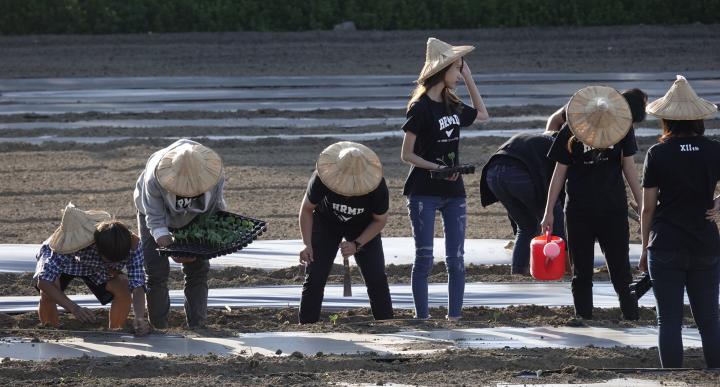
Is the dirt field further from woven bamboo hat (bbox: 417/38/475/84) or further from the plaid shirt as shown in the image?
woven bamboo hat (bbox: 417/38/475/84)

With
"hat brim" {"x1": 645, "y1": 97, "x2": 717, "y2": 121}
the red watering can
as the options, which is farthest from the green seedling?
"hat brim" {"x1": 645, "y1": 97, "x2": 717, "y2": 121}

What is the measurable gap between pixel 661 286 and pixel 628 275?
1199 mm

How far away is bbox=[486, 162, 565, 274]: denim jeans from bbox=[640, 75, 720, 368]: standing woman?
2483 millimetres

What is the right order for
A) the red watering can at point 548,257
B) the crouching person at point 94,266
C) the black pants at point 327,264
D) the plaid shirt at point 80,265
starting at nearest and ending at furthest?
1. the crouching person at point 94,266
2. the red watering can at point 548,257
3. the plaid shirt at point 80,265
4. the black pants at point 327,264

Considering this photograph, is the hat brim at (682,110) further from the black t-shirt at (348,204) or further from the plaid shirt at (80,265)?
the plaid shirt at (80,265)

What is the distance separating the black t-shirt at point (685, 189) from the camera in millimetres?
6398

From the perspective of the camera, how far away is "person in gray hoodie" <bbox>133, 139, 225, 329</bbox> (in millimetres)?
7559

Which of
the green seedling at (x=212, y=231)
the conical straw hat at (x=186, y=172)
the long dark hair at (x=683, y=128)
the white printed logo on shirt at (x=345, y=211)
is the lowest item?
the green seedling at (x=212, y=231)

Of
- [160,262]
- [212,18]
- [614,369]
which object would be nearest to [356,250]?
[160,262]

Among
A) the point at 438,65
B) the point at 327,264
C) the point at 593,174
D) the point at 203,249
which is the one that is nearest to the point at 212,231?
the point at 203,249

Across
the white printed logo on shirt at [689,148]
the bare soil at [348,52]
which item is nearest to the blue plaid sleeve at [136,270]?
the white printed logo on shirt at [689,148]

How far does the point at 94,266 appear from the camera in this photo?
798 centimetres

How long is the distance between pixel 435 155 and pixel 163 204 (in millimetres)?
1768

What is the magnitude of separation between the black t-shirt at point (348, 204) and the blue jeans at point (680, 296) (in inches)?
74.4
